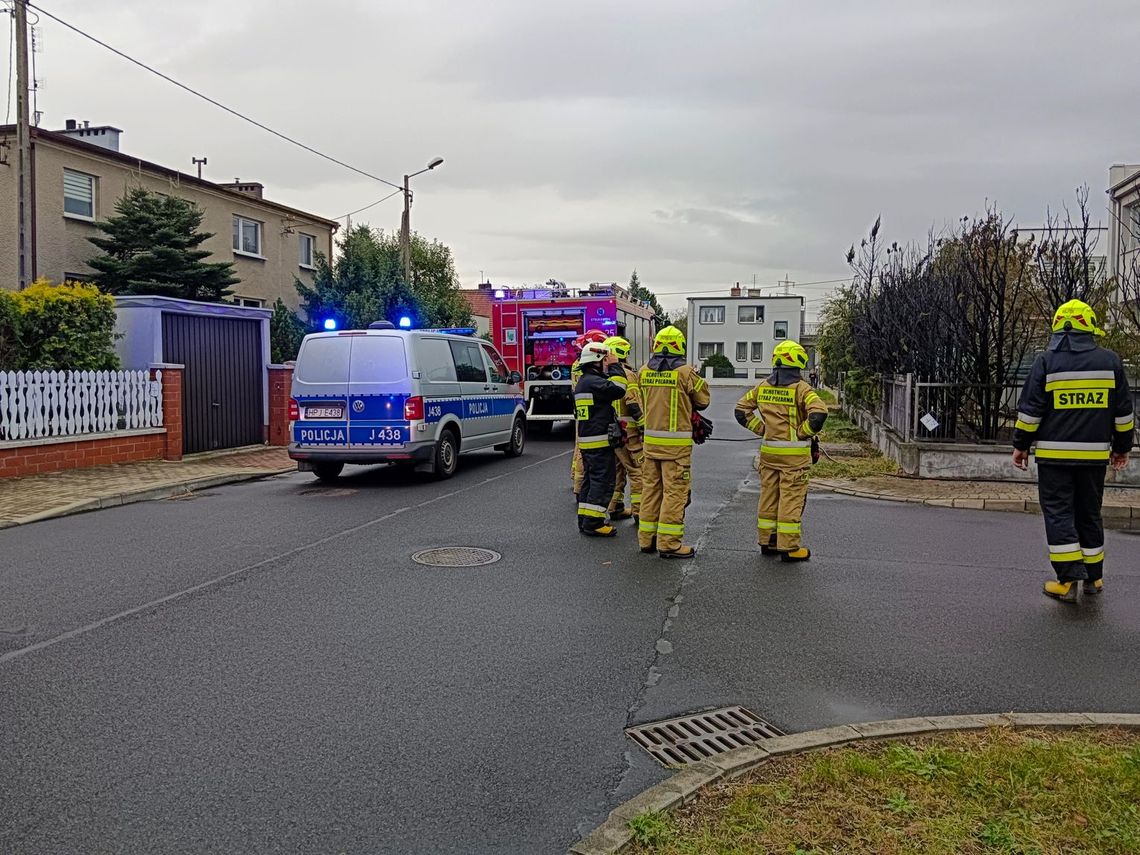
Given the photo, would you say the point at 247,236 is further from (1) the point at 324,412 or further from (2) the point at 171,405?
(1) the point at 324,412

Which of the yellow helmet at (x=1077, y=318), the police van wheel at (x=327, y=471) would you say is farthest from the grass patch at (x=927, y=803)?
the police van wheel at (x=327, y=471)

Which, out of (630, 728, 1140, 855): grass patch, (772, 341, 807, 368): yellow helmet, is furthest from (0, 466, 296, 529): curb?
(630, 728, 1140, 855): grass patch

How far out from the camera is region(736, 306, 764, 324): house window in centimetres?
7456

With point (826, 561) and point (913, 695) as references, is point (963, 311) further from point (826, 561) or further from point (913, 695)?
point (913, 695)

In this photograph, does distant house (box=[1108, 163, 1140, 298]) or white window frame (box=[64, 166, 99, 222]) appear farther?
distant house (box=[1108, 163, 1140, 298])

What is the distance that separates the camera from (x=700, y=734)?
4.15 meters

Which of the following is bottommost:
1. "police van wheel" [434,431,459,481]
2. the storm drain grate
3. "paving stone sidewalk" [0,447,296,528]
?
the storm drain grate

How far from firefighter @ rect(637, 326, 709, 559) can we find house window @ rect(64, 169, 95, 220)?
18.0 m

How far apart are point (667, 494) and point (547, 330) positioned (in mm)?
11970

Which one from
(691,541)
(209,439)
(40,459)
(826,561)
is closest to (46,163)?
(209,439)

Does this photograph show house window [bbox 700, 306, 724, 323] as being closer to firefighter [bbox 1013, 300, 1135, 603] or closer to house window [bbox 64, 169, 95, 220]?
house window [bbox 64, 169, 95, 220]

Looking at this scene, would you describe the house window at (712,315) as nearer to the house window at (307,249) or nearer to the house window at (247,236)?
the house window at (307,249)

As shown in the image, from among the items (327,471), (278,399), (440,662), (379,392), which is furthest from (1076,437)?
(278,399)

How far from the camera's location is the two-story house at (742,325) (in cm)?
7412
